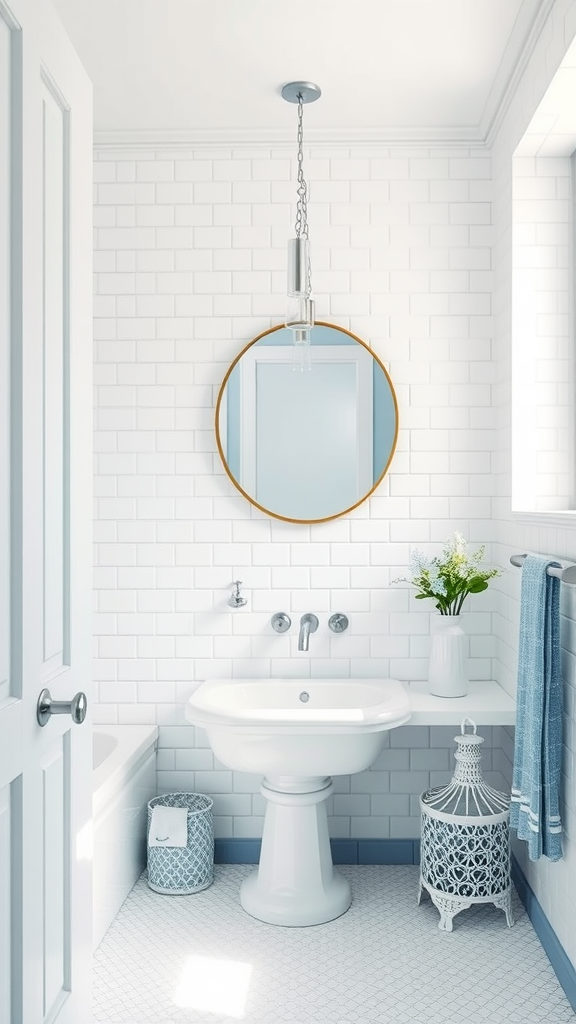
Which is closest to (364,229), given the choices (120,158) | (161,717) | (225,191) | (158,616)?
(225,191)

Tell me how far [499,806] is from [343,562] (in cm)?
101

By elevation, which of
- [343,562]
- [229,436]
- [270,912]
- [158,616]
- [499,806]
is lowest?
[270,912]

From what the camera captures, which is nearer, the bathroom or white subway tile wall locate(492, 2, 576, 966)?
white subway tile wall locate(492, 2, 576, 966)

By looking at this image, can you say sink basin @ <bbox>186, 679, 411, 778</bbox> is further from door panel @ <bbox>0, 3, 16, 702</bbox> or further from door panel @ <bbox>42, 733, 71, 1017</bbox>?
door panel @ <bbox>0, 3, 16, 702</bbox>

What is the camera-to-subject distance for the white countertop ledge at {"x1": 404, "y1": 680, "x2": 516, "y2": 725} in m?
2.78

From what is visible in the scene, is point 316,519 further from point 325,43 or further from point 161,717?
point 325,43

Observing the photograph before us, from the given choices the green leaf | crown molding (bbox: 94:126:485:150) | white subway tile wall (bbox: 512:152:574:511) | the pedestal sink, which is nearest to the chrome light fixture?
crown molding (bbox: 94:126:485:150)

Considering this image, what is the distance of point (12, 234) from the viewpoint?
136 centimetres

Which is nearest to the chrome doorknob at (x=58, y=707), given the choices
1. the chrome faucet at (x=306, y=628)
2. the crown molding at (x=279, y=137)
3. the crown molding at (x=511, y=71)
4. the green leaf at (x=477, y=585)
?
the chrome faucet at (x=306, y=628)

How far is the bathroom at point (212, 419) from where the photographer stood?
10.5 ft

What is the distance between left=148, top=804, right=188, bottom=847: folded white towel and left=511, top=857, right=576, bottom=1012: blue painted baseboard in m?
1.15

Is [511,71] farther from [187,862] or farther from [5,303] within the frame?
[187,862]

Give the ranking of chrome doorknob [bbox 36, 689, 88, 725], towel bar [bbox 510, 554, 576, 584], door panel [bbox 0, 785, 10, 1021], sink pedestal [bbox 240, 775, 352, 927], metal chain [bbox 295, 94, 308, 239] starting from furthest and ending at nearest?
metal chain [bbox 295, 94, 308, 239] < sink pedestal [bbox 240, 775, 352, 927] < towel bar [bbox 510, 554, 576, 584] < chrome doorknob [bbox 36, 689, 88, 725] < door panel [bbox 0, 785, 10, 1021]

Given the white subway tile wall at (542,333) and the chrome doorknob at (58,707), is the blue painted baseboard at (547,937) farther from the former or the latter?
the chrome doorknob at (58,707)
